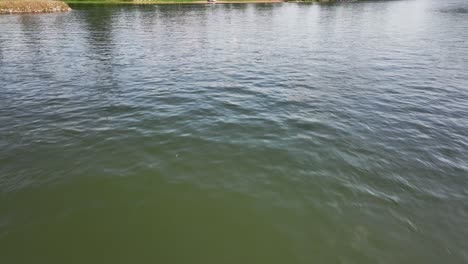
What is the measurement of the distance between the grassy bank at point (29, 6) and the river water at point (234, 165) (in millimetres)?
65587

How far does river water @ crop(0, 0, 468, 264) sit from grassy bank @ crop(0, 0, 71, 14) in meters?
65.6

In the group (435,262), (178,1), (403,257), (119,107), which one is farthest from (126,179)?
(178,1)

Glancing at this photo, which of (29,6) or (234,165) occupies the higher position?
(29,6)

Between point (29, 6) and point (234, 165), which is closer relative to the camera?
point (234, 165)

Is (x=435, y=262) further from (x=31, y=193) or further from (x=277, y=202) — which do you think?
(x=31, y=193)

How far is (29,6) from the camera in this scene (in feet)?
246

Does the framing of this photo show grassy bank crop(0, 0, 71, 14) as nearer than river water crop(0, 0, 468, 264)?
No

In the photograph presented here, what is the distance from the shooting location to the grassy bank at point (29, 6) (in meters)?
71.2

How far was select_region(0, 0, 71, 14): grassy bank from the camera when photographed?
71.2m

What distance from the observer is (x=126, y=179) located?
10.1 m

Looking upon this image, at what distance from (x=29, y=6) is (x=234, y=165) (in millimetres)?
90534

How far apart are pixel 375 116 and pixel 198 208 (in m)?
11.4

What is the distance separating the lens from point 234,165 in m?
11.0

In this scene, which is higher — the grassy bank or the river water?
the grassy bank
